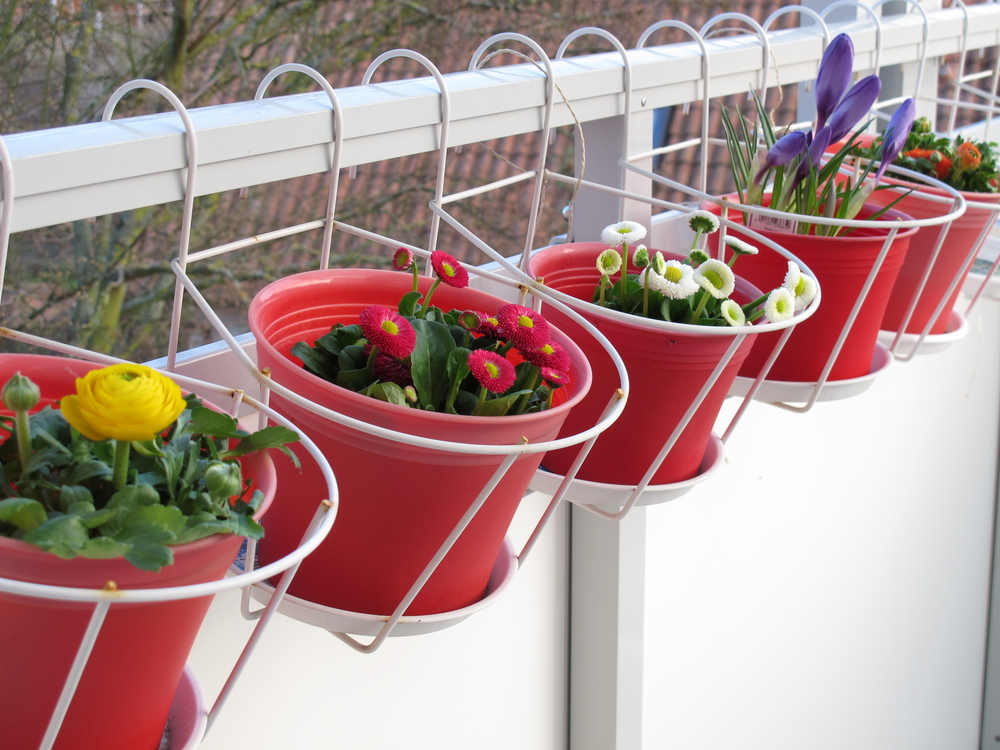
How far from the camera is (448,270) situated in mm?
489

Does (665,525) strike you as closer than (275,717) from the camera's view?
No

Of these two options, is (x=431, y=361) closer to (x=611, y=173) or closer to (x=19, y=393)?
(x=19, y=393)

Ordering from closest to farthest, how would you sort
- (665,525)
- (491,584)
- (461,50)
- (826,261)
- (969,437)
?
(491,584) → (826,261) → (665,525) → (969,437) → (461,50)

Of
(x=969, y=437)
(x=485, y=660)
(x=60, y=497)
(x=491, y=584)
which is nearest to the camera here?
(x=60, y=497)

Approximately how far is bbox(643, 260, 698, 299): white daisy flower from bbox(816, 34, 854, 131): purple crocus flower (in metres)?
0.20

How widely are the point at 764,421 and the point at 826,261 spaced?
0.46 m

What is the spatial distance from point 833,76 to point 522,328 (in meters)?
0.38

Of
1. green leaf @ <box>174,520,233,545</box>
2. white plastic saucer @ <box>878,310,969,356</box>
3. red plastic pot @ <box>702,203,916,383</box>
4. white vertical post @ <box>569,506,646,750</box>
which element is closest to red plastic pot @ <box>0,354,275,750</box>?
green leaf @ <box>174,520,233,545</box>

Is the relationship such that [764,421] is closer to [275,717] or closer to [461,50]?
[275,717]

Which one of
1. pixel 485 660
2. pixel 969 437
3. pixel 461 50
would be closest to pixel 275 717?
pixel 485 660

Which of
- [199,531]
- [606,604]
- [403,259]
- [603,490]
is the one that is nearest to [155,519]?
[199,531]

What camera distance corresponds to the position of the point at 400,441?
16.4 inches

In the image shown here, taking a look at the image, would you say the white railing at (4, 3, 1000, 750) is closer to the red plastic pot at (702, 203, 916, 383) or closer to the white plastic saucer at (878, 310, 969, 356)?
the red plastic pot at (702, 203, 916, 383)

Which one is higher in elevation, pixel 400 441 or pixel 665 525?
pixel 400 441
